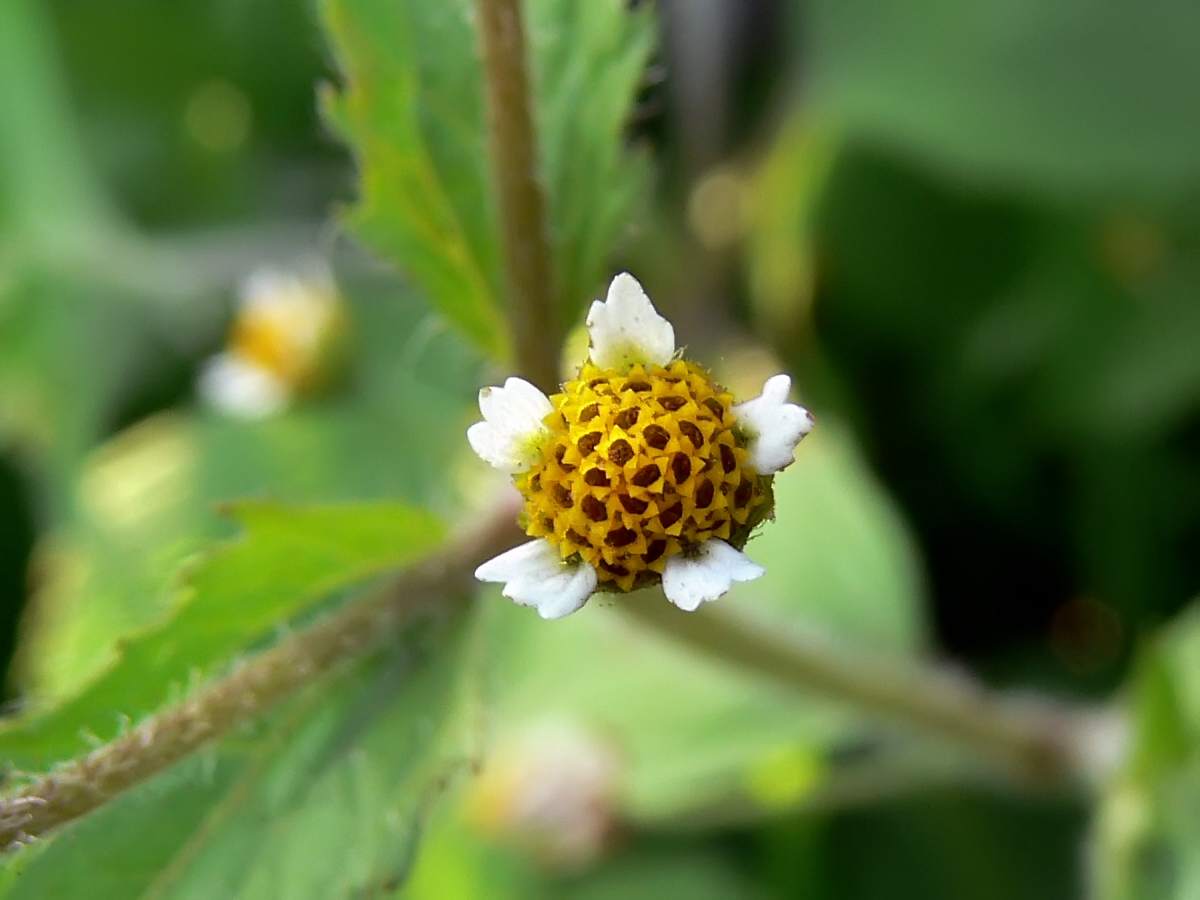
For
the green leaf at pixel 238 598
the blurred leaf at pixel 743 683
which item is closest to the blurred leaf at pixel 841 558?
the blurred leaf at pixel 743 683

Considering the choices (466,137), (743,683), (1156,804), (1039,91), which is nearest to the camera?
(466,137)

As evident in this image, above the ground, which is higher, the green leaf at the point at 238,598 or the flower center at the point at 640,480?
the green leaf at the point at 238,598

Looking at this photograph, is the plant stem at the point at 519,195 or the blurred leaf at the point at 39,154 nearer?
the plant stem at the point at 519,195

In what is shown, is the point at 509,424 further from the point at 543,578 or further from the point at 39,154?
the point at 39,154

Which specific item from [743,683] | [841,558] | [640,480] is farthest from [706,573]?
[841,558]

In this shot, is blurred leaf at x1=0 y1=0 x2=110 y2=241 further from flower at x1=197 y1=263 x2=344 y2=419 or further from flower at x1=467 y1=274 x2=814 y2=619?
flower at x1=467 y1=274 x2=814 y2=619

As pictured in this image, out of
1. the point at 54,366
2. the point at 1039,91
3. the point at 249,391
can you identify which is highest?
the point at 54,366

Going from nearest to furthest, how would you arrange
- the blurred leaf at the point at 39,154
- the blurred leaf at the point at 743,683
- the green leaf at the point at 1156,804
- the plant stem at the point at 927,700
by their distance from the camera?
the plant stem at the point at 927,700 < the green leaf at the point at 1156,804 < the blurred leaf at the point at 743,683 < the blurred leaf at the point at 39,154

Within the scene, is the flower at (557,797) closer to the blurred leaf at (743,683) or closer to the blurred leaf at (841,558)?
→ the blurred leaf at (743,683)
